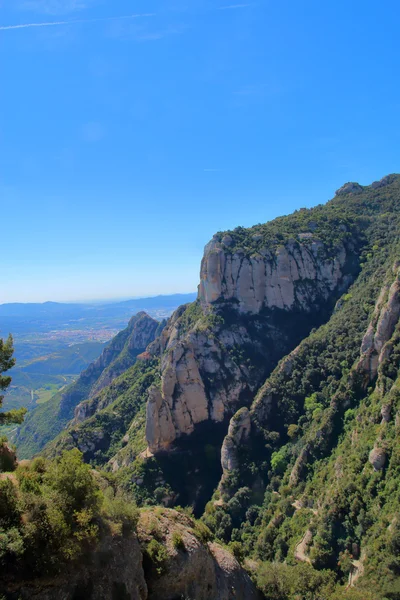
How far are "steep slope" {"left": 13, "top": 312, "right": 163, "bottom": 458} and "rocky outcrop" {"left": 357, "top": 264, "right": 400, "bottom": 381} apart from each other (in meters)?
110

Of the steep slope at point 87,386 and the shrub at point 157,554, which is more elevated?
the shrub at point 157,554

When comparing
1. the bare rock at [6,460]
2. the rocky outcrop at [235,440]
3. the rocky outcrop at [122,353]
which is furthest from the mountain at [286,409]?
the rocky outcrop at [122,353]

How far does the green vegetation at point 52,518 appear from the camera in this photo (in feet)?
49.7

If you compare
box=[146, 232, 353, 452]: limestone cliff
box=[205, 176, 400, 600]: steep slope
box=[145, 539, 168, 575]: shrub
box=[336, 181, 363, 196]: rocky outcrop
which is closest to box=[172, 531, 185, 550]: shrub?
box=[145, 539, 168, 575]: shrub

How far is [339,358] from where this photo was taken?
6706cm

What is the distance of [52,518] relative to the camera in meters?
16.4

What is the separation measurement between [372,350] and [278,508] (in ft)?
93.0

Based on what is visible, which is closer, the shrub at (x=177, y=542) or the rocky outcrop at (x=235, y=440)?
the shrub at (x=177, y=542)

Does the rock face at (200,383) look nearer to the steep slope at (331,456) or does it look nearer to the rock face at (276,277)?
the steep slope at (331,456)

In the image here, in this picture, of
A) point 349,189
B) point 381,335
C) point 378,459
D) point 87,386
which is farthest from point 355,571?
point 87,386

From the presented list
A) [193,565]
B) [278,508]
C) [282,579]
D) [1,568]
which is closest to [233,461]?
[278,508]

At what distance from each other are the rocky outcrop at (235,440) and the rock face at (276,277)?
32.8 m

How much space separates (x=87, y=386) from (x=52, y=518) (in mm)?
162620

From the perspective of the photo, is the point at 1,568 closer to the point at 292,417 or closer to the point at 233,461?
the point at 233,461
